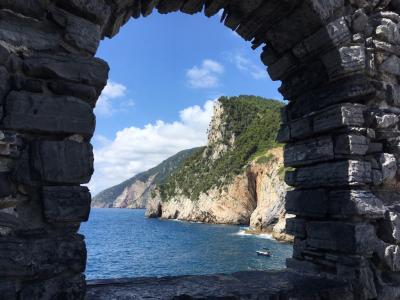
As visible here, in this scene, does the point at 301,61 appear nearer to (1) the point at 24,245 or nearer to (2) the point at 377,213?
(2) the point at 377,213

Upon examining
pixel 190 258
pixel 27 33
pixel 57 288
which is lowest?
pixel 190 258

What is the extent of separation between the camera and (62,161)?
2674 millimetres

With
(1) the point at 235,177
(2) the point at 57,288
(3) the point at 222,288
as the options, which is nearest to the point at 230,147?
(1) the point at 235,177

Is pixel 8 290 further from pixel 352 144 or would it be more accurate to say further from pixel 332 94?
pixel 332 94

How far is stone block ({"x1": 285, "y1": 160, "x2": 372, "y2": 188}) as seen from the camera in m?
4.27

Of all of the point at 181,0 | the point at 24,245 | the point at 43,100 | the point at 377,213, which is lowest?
the point at 24,245

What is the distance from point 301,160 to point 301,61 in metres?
1.31

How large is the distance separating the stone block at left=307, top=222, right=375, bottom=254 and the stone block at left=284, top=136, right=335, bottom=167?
2.68ft

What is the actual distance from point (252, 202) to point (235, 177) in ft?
16.2

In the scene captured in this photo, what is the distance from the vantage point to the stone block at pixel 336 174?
168 inches

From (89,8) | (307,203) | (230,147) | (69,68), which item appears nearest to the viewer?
(69,68)

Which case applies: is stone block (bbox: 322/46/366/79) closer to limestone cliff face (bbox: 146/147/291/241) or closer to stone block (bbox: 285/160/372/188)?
stone block (bbox: 285/160/372/188)

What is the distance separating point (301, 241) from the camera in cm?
486

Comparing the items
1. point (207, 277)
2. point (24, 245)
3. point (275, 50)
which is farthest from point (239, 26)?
point (24, 245)
